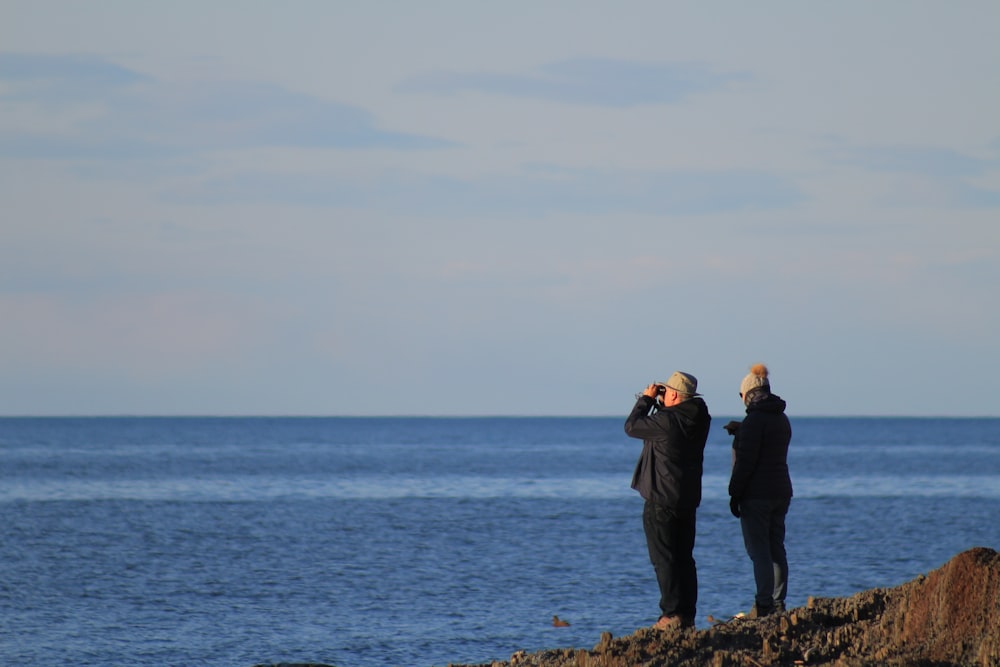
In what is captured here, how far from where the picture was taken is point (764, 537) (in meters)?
9.96

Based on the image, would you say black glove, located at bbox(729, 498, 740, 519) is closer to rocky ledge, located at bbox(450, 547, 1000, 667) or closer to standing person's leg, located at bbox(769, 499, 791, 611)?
standing person's leg, located at bbox(769, 499, 791, 611)

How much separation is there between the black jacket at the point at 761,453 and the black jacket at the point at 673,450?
571 mm

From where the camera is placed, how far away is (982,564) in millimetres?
7797

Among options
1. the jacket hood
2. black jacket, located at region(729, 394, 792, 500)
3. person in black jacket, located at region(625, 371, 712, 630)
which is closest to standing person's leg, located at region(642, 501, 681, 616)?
person in black jacket, located at region(625, 371, 712, 630)

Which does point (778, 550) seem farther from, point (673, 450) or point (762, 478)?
point (673, 450)

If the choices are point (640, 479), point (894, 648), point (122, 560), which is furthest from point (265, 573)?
point (894, 648)

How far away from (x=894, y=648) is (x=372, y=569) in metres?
19.1

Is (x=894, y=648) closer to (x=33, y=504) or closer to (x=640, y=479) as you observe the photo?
(x=640, y=479)

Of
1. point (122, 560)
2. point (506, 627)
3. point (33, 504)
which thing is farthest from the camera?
point (33, 504)

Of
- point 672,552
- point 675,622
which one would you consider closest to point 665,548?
point 672,552

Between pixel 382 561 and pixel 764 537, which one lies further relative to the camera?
pixel 382 561

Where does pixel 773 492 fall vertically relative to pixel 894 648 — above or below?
above

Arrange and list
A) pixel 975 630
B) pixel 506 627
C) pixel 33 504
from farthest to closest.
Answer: pixel 33 504 → pixel 506 627 → pixel 975 630

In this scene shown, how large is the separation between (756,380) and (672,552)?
1642 millimetres
